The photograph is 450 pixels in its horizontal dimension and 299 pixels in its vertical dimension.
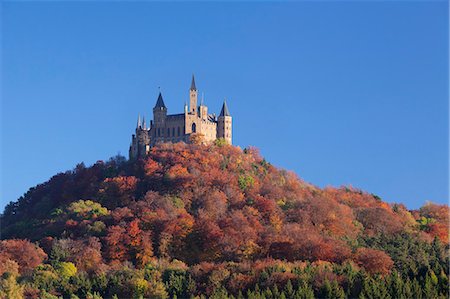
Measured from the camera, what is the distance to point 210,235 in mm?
83375

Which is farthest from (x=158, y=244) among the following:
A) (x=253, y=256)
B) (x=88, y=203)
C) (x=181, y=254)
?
(x=88, y=203)

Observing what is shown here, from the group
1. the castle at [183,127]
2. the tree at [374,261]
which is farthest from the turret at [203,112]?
the tree at [374,261]

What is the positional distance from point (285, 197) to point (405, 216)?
37.5 feet

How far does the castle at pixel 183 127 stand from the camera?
4067 inches

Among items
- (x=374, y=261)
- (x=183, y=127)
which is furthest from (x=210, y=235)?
(x=183, y=127)

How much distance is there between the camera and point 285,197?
9756 cm

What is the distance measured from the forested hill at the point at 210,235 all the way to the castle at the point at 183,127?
6.40 feet

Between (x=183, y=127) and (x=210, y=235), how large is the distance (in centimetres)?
2168

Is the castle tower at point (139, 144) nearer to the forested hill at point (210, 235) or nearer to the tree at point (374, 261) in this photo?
the forested hill at point (210, 235)

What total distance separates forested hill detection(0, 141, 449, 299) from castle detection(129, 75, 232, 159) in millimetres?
1951

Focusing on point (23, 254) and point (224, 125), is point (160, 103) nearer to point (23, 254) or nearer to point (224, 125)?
point (224, 125)

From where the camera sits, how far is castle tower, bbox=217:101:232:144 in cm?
10419

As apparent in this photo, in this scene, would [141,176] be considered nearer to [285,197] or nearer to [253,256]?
[285,197]

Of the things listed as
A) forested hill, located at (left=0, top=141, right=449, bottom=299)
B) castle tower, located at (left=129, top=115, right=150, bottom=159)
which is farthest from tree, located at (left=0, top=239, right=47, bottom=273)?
castle tower, located at (left=129, top=115, right=150, bottom=159)
